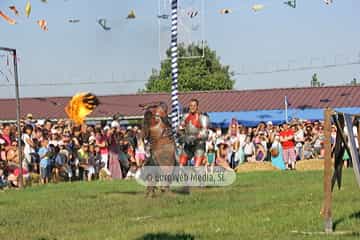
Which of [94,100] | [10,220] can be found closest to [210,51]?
[94,100]

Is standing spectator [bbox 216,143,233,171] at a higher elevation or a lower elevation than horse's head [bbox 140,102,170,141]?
lower

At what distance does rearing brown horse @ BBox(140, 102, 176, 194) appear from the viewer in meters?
15.5

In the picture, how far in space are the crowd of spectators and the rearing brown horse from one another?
21.0 ft

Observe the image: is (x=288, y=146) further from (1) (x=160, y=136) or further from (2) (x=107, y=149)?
(1) (x=160, y=136)

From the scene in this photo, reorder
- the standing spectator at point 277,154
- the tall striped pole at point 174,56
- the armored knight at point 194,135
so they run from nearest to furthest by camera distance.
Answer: the armored knight at point 194,135 → the tall striped pole at point 174,56 → the standing spectator at point 277,154

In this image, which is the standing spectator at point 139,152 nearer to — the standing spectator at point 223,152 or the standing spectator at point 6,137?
the standing spectator at point 223,152

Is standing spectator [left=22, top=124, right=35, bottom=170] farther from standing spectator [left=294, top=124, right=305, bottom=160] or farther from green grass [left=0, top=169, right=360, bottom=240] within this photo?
standing spectator [left=294, top=124, right=305, bottom=160]

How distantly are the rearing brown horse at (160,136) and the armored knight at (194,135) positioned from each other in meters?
0.76

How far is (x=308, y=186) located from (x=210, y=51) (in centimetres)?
7070

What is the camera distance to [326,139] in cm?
938

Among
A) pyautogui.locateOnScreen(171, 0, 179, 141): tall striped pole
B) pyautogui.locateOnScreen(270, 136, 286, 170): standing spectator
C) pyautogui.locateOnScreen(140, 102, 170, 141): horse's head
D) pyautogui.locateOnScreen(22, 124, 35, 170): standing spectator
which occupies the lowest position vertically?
pyautogui.locateOnScreen(270, 136, 286, 170): standing spectator

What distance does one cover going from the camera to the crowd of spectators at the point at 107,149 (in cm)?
2225

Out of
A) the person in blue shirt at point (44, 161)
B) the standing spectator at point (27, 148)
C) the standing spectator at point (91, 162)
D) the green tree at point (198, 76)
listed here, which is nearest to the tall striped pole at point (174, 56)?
the standing spectator at point (91, 162)

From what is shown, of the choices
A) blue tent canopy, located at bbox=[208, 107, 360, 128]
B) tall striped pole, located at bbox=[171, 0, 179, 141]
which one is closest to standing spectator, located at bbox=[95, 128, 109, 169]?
tall striped pole, located at bbox=[171, 0, 179, 141]
